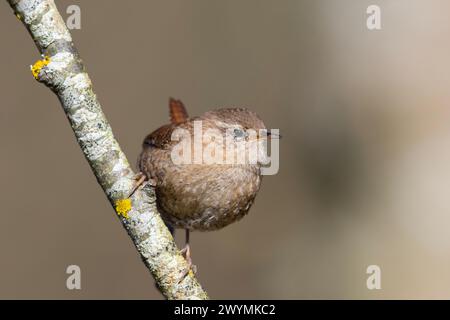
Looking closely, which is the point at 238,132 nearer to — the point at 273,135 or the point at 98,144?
the point at 273,135

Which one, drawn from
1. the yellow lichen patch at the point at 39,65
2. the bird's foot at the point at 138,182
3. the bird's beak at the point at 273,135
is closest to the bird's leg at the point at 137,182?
the bird's foot at the point at 138,182

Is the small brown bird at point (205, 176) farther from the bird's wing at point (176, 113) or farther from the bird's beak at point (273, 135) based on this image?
the bird's wing at point (176, 113)

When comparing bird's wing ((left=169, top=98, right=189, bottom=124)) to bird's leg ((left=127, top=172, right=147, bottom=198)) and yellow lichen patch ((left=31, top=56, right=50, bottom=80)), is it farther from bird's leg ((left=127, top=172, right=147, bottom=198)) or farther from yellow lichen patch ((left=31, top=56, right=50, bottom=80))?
yellow lichen patch ((left=31, top=56, right=50, bottom=80))

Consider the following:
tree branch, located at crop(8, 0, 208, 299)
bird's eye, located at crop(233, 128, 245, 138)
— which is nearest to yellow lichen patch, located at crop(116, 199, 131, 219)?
tree branch, located at crop(8, 0, 208, 299)

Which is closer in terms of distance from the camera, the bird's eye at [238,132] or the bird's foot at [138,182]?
the bird's foot at [138,182]

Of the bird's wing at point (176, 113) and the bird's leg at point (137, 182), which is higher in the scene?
the bird's wing at point (176, 113)
